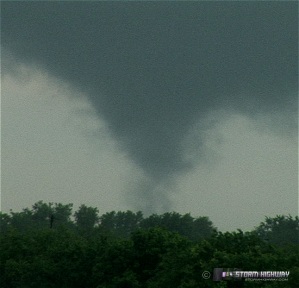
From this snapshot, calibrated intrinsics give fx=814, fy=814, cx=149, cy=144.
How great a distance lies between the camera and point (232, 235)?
58.1 metres

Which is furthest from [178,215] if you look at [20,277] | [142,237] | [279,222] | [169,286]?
[169,286]

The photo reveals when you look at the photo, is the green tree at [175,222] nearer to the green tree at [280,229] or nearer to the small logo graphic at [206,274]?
the green tree at [280,229]

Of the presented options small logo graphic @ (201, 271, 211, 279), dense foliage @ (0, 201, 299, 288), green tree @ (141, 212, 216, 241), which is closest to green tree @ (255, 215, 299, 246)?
green tree @ (141, 212, 216, 241)

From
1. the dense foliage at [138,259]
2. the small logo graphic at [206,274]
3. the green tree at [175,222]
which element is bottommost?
the small logo graphic at [206,274]

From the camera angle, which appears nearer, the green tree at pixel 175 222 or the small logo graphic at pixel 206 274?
the small logo graphic at pixel 206 274

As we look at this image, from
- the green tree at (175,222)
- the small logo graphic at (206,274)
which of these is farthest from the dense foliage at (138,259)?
the green tree at (175,222)

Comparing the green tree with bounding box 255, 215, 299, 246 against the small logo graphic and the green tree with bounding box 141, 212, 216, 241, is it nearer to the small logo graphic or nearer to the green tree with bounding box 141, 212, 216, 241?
the green tree with bounding box 141, 212, 216, 241

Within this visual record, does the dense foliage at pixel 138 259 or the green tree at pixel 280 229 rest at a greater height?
the green tree at pixel 280 229

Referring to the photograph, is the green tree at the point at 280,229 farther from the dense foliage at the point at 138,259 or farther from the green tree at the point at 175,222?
the dense foliage at the point at 138,259

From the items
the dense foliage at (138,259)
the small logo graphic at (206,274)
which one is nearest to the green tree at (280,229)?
the dense foliage at (138,259)

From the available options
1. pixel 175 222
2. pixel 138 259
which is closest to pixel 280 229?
pixel 175 222

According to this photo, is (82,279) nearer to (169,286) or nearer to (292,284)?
(169,286)

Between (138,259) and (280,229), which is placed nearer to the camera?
(138,259)

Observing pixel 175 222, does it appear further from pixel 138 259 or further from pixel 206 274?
pixel 206 274
